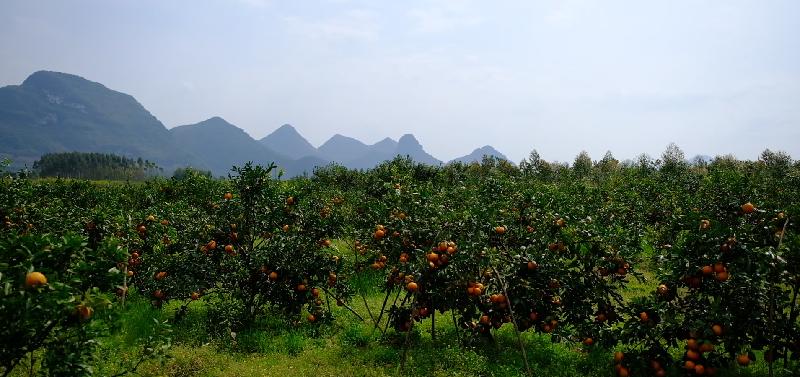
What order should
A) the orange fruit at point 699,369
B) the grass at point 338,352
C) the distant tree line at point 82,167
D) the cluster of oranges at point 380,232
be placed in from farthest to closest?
the distant tree line at point 82,167, the cluster of oranges at point 380,232, the grass at point 338,352, the orange fruit at point 699,369

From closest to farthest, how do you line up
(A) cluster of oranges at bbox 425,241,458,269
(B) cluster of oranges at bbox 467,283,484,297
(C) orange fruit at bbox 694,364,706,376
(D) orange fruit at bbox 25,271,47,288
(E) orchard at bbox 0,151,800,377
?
(D) orange fruit at bbox 25,271,47,288, (E) orchard at bbox 0,151,800,377, (C) orange fruit at bbox 694,364,706,376, (B) cluster of oranges at bbox 467,283,484,297, (A) cluster of oranges at bbox 425,241,458,269

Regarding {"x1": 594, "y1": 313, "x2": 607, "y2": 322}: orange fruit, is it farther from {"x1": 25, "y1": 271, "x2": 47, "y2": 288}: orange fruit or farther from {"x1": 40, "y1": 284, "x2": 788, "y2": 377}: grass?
{"x1": 25, "y1": 271, "x2": 47, "y2": 288}: orange fruit

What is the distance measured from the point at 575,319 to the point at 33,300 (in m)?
6.70

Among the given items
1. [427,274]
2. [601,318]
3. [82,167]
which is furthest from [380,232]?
[82,167]

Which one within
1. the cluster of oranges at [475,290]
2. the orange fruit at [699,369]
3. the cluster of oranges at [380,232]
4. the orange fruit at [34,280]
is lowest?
the orange fruit at [699,369]

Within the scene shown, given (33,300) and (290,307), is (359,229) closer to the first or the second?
(290,307)

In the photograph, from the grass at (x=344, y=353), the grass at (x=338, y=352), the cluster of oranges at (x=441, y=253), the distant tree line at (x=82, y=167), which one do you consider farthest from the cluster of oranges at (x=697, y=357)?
the distant tree line at (x=82, y=167)

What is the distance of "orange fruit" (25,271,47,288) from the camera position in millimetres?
3350

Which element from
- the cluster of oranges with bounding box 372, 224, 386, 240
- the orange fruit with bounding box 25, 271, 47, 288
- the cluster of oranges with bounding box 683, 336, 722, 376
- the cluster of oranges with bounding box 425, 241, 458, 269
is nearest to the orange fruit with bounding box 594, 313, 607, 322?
→ the cluster of oranges with bounding box 683, 336, 722, 376

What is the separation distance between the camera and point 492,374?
22.6 ft

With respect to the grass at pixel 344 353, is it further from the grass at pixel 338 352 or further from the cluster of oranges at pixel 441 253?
the cluster of oranges at pixel 441 253

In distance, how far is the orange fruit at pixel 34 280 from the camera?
3350 millimetres

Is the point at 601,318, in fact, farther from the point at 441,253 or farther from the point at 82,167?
the point at 82,167

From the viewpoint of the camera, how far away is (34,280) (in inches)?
132
